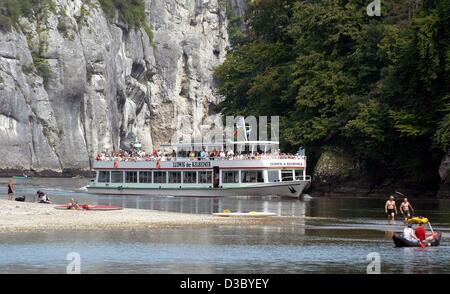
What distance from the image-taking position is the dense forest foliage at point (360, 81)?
262 feet

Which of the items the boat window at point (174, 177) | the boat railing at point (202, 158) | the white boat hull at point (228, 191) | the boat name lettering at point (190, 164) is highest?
the boat railing at point (202, 158)

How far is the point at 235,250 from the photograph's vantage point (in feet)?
145

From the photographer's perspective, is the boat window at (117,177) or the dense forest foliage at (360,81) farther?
the boat window at (117,177)

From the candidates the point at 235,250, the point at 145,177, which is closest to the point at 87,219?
the point at 235,250

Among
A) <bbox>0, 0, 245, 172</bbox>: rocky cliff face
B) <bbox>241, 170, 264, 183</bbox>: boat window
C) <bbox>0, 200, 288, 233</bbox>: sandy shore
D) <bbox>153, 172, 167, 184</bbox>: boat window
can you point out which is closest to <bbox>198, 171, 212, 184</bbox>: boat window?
<bbox>241, 170, 264, 183</bbox>: boat window

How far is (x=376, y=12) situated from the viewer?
93.0 m

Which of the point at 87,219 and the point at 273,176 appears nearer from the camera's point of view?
the point at 87,219

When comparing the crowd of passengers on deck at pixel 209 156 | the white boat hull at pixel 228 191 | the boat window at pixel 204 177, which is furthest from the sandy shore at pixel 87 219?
the boat window at pixel 204 177

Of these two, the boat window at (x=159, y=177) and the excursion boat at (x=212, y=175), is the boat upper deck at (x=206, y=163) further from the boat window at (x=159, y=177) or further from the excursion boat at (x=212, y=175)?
the boat window at (x=159, y=177)

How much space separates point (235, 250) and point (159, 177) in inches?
2035

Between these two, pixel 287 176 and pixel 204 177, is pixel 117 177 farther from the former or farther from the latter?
pixel 287 176

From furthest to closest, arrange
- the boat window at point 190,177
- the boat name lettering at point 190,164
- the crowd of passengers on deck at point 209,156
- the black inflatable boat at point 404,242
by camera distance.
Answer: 1. the boat window at point 190,177
2. the boat name lettering at point 190,164
3. the crowd of passengers on deck at point 209,156
4. the black inflatable boat at point 404,242

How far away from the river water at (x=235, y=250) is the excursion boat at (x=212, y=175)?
88.9 feet
